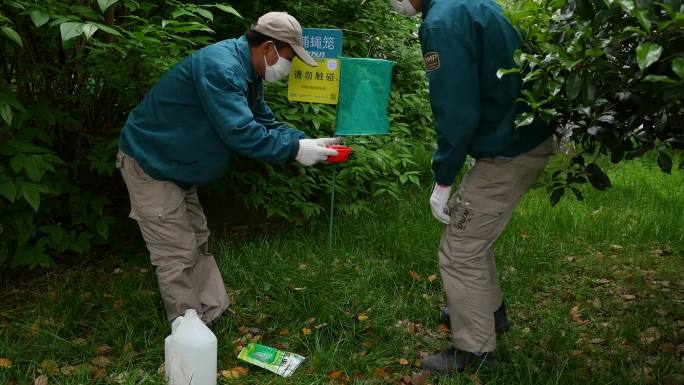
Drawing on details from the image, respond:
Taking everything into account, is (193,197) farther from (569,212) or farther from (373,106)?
(569,212)

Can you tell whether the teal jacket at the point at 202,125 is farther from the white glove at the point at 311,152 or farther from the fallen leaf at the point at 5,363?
the fallen leaf at the point at 5,363

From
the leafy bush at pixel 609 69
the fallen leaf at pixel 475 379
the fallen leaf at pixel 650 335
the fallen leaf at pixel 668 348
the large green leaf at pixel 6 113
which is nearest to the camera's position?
the leafy bush at pixel 609 69

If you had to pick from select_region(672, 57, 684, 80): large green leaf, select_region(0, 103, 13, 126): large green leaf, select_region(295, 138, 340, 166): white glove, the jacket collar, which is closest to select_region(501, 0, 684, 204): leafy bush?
select_region(672, 57, 684, 80): large green leaf

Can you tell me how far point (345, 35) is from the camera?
16.8 feet

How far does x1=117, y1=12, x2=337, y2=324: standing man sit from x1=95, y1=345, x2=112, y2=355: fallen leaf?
34 centimetres

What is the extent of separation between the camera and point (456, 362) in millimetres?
3156

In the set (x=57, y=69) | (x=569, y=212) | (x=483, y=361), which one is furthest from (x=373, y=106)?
(x=569, y=212)

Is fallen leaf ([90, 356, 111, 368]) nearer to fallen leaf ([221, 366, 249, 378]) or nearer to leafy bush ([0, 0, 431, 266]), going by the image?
fallen leaf ([221, 366, 249, 378])

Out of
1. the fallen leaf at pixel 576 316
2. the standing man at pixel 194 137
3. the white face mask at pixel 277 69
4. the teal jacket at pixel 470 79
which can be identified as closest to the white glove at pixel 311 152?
the standing man at pixel 194 137

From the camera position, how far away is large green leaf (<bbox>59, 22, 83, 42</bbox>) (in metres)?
2.74

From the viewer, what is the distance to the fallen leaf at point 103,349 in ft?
10.8

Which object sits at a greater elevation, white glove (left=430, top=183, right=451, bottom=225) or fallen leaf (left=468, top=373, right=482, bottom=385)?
white glove (left=430, top=183, right=451, bottom=225)

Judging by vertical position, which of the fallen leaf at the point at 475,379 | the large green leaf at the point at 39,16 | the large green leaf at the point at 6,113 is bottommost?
the fallen leaf at the point at 475,379

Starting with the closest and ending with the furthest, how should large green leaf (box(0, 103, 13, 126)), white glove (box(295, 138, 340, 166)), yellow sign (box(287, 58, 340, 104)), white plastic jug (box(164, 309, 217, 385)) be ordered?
1. white plastic jug (box(164, 309, 217, 385))
2. large green leaf (box(0, 103, 13, 126))
3. white glove (box(295, 138, 340, 166))
4. yellow sign (box(287, 58, 340, 104))
